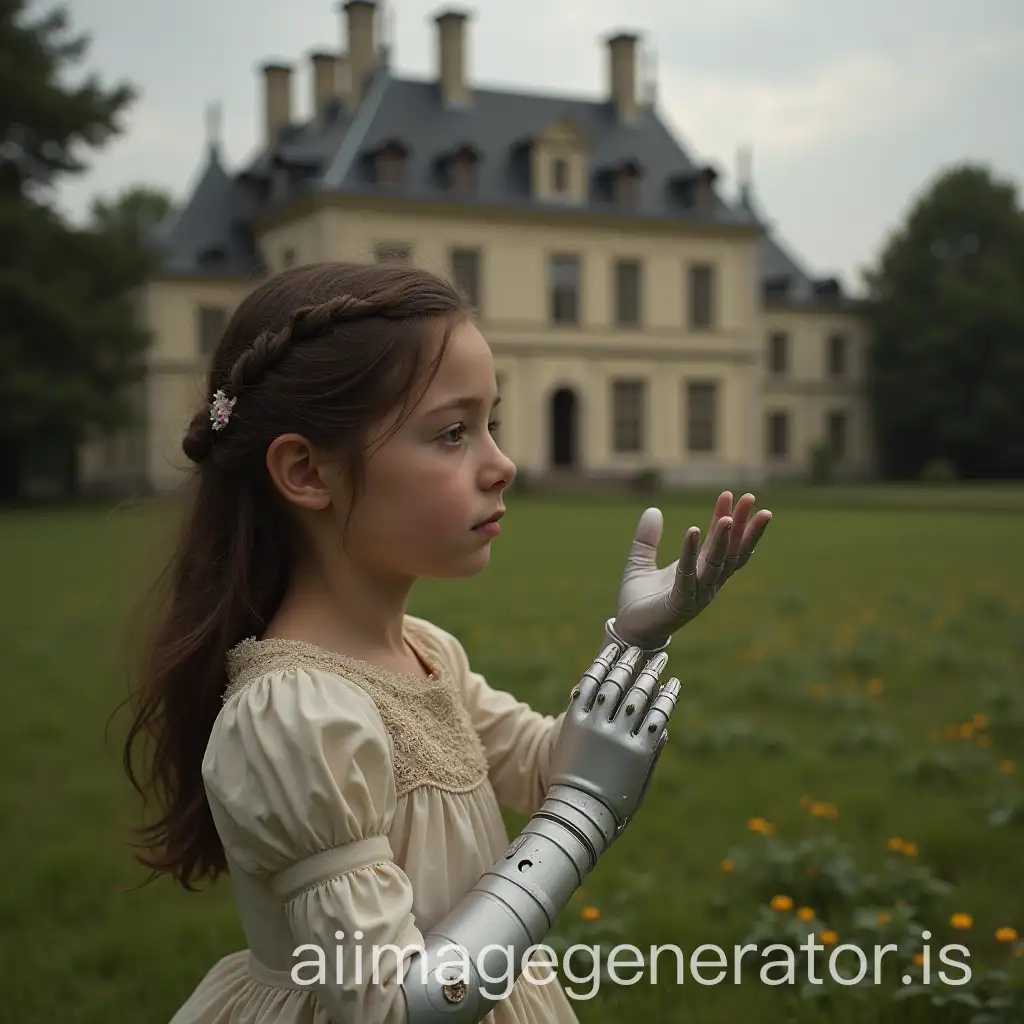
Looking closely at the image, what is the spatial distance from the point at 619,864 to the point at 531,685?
220 centimetres

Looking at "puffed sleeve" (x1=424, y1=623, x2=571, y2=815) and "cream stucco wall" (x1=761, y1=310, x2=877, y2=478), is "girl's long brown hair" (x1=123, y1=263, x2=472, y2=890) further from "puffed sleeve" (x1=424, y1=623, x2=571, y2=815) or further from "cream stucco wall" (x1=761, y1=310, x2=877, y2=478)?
"cream stucco wall" (x1=761, y1=310, x2=877, y2=478)

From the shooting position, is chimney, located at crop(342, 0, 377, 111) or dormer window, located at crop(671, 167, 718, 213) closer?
chimney, located at crop(342, 0, 377, 111)

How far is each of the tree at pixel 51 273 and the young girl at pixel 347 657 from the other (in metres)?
24.8

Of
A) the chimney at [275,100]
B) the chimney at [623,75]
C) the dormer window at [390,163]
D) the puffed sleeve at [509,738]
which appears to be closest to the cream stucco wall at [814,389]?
the chimney at [623,75]

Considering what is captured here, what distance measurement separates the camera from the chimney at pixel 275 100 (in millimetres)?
34188

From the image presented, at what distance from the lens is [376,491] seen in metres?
1.56

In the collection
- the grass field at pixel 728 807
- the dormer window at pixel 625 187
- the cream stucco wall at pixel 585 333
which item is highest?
the dormer window at pixel 625 187

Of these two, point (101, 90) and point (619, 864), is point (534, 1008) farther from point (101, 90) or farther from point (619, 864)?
point (101, 90)

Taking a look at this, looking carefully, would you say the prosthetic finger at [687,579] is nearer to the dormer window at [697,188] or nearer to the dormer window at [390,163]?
the dormer window at [390,163]

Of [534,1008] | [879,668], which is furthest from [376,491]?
[879,668]

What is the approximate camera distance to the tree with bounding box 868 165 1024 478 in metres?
36.5

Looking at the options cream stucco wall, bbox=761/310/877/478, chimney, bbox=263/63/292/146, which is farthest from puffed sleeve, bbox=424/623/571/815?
cream stucco wall, bbox=761/310/877/478

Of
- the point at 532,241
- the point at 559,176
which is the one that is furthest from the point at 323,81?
the point at 532,241

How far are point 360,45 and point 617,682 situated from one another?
32789mm
